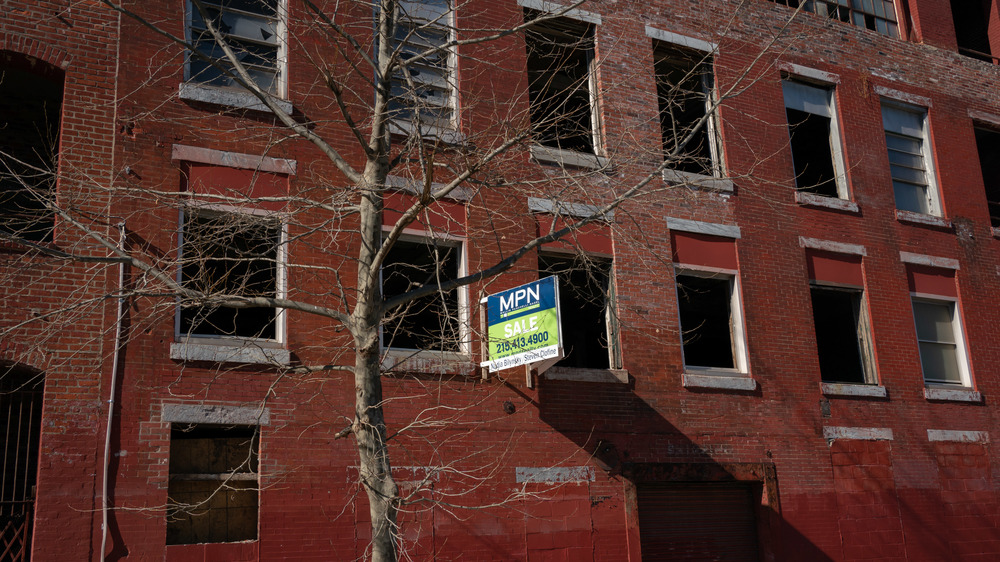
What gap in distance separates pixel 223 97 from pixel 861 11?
43.7ft

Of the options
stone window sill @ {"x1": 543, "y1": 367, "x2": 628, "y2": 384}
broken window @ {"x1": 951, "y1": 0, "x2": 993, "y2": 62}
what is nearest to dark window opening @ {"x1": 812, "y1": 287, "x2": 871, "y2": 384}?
stone window sill @ {"x1": 543, "y1": 367, "x2": 628, "y2": 384}

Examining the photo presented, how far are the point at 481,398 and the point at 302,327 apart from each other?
256 centimetres

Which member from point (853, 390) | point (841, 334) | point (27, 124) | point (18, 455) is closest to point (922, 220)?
point (841, 334)

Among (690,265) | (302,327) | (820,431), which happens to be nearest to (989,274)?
(820,431)

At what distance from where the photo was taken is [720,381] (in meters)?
14.7

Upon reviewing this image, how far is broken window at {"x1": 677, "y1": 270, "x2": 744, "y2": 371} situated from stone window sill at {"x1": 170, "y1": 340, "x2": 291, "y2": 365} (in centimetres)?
553

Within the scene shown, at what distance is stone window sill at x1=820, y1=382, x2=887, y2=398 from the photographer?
51.4 feet

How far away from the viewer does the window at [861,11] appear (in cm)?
1869

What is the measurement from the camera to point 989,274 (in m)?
18.5

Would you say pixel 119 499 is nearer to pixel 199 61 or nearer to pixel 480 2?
pixel 199 61

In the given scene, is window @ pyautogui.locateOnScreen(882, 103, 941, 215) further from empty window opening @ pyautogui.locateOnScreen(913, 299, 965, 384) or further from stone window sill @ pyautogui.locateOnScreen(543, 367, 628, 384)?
stone window sill @ pyautogui.locateOnScreen(543, 367, 628, 384)

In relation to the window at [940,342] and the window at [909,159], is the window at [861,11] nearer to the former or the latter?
the window at [909,159]

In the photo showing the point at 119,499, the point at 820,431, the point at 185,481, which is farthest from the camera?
the point at 820,431

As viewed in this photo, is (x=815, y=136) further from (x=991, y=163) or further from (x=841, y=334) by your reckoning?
(x=991, y=163)
